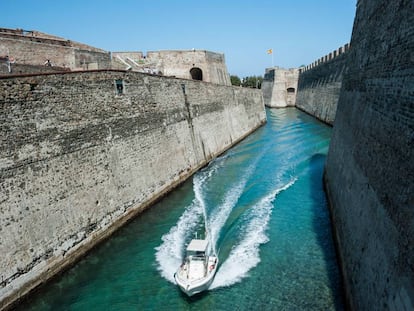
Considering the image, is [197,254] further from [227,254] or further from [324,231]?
[324,231]

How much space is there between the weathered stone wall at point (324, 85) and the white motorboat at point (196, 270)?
21191 mm

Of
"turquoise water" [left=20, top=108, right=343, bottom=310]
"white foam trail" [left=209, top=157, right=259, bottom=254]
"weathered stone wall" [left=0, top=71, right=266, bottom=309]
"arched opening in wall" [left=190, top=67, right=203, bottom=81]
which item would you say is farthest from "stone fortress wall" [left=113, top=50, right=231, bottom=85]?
"turquoise water" [left=20, top=108, right=343, bottom=310]

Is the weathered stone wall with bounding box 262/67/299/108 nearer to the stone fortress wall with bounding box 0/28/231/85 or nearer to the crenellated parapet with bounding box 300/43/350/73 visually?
the crenellated parapet with bounding box 300/43/350/73

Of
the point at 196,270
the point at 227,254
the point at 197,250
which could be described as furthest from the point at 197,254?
the point at 227,254

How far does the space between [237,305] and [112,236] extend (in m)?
4.96

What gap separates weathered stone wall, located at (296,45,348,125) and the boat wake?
16472mm

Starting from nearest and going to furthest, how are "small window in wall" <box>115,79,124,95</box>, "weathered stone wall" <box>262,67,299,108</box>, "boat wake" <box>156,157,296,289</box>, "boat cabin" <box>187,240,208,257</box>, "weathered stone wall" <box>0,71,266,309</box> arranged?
1. "weathered stone wall" <box>0,71,266,309</box>
2. "boat cabin" <box>187,240,208,257</box>
3. "boat wake" <box>156,157,296,289</box>
4. "small window in wall" <box>115,79,124,95</box>
5. "weathered stone wall" <box>262,67,299,108</box>

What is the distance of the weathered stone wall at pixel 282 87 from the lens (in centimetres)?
5512

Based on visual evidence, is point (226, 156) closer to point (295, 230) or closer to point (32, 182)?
point (295, 230)

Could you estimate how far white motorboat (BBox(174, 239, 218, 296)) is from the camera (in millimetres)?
7828

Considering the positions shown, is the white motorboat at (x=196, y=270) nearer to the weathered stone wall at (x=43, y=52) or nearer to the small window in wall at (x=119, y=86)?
the small window in wall at (x=119, y=86)

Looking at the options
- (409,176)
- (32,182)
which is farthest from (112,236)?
(409,176)

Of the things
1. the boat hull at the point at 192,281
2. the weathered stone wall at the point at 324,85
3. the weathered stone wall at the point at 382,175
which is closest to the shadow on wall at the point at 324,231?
the weathered stone wall at the point at 382,175

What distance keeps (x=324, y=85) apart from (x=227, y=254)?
28923mm
